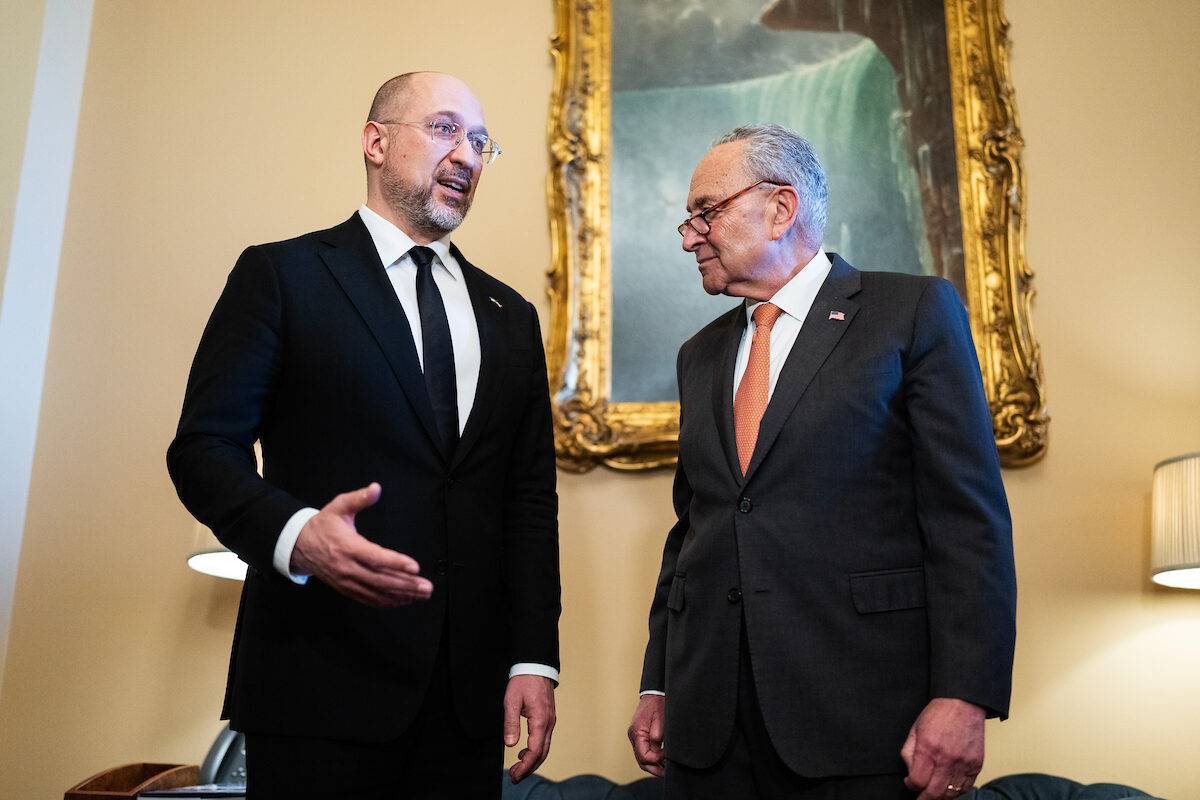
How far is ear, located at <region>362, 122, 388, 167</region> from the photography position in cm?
218

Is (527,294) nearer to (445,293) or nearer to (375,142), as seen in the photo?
(375,142)

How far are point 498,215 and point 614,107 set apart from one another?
0.58 meters

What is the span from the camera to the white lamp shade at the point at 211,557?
2955 mm

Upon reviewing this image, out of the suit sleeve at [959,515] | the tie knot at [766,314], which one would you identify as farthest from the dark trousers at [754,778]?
the tie knot at [766,314]

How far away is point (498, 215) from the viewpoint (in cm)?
367

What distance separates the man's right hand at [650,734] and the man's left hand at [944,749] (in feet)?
1.90

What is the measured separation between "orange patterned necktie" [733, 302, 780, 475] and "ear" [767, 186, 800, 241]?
200mm

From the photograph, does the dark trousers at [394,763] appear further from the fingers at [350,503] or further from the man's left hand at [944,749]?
the man's left hand at [944,749]

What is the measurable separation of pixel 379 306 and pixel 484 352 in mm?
230

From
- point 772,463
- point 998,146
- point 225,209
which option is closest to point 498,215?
point 225,209

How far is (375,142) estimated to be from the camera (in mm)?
2207

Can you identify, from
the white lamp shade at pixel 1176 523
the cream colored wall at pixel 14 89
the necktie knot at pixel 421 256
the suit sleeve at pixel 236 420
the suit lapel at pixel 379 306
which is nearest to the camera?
the suit sleeve at pixel 236 420

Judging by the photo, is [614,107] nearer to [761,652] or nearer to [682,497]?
[682,497]

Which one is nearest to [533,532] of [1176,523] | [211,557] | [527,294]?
[211,557]
